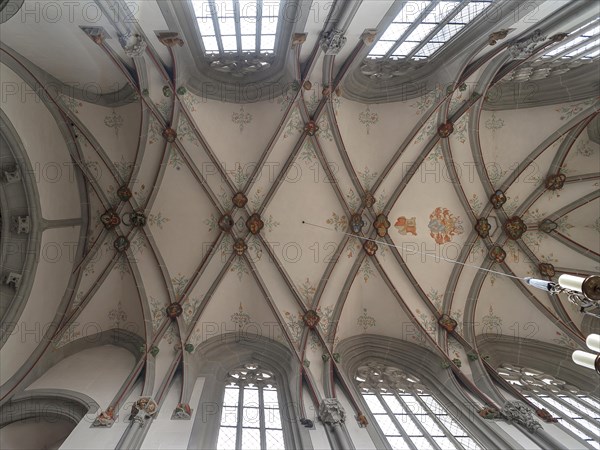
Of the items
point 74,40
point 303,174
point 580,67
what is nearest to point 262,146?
point 303,174

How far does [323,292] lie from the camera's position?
477 inches

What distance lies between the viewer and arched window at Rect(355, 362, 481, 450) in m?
8.27

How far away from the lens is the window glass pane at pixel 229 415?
8742 mm

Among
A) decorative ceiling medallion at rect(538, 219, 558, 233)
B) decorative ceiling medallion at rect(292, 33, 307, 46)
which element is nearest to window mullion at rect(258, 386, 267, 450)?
decorative ceiling medallion at rect(292, 33, 307, 46)

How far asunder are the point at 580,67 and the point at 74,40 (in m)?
12.8

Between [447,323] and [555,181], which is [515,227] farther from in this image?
[447,323]

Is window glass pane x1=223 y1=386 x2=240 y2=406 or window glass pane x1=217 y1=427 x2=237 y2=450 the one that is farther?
window glass pane x1=223 y1=386 x2=240 y2=406

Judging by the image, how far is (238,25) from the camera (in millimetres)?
9227

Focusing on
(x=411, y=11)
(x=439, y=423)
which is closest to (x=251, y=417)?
(x=439, y=423)

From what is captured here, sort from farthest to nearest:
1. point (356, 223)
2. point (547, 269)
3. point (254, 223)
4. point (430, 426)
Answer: point (547, 269) < point (356, 223) < point (254, 223) < point (430, 426)

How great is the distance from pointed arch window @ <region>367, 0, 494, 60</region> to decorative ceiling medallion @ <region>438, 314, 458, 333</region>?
7.47 m

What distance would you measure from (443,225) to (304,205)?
4443mm

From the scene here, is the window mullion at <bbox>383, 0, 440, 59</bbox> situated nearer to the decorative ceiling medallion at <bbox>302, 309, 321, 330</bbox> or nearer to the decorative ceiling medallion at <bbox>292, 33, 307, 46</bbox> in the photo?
the decorative ceiling medallion at <bbox>292, 33, 307, 46</bbox>

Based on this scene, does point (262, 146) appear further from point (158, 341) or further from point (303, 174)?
point (158, 341)
